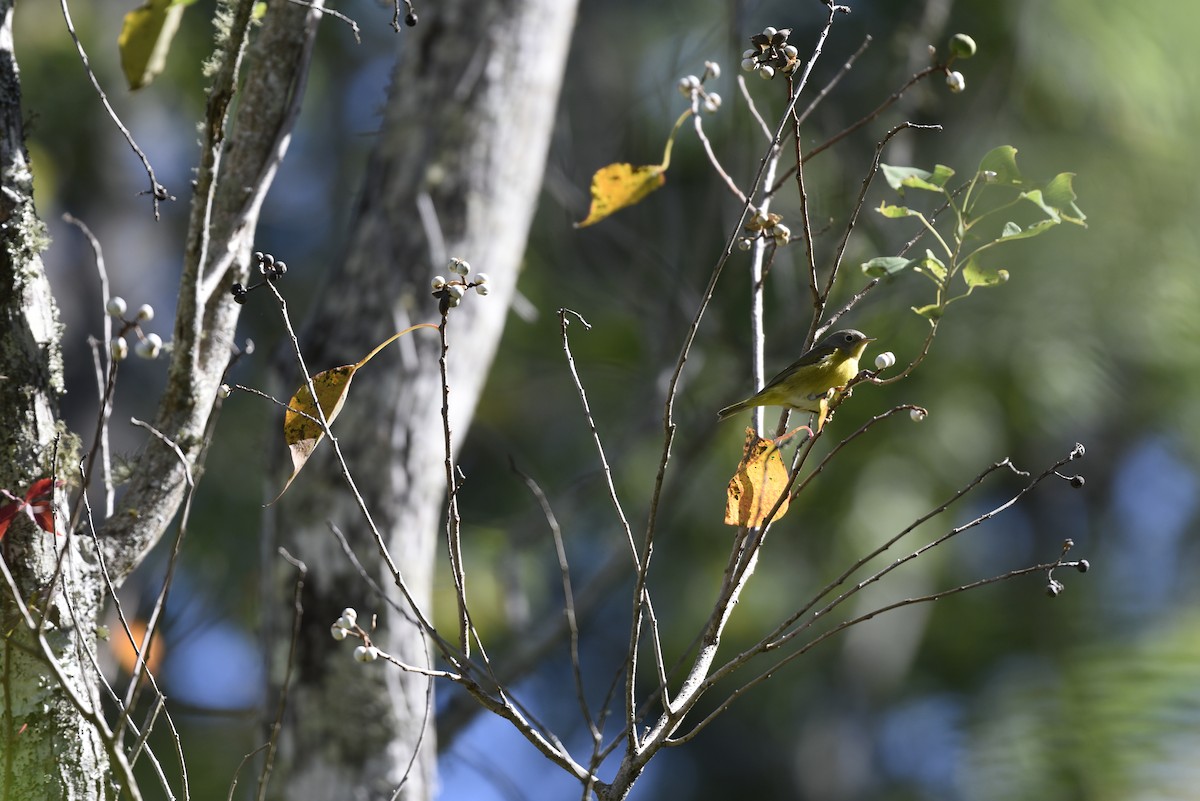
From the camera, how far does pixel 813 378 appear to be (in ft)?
4.16

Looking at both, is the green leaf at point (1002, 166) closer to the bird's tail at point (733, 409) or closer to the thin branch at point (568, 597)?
the bird's tail at point (733, 409)

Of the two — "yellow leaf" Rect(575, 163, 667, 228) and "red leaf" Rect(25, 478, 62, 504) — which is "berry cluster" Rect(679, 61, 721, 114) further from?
"red leaf" Rect(25, 478, 62, 504)

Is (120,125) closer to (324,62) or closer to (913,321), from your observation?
(913,321)

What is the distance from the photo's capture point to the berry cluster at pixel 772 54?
1.12m

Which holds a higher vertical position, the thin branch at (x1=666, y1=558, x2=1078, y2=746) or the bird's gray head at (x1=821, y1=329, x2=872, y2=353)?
the bird's gray head at (x1=821, y1=329, x2=872, y2=353)

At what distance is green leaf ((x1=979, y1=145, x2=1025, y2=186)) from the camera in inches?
43.8

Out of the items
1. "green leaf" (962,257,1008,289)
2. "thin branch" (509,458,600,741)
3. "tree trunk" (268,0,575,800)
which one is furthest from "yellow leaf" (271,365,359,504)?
"tree trunk" (268,0,575,800)

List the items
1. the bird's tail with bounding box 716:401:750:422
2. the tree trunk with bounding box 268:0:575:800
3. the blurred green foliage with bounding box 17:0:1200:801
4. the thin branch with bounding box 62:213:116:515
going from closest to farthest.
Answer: the thin branch with bounding box 62:213:116:515 → the bird's tail with bounding box 716:401:750:422 → the tree trunk with bounding box 268:0:575:800 → the blurred green foliage with bounding box 17:0:1200:801

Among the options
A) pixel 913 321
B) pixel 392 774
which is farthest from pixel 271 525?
pixel 913 321

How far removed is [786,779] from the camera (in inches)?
298

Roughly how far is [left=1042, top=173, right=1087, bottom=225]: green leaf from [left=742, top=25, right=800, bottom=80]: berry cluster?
0.27 metres

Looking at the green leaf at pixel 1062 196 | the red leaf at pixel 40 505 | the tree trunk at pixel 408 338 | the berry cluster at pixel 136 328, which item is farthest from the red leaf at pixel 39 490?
the tree trunk at pixel 408 338

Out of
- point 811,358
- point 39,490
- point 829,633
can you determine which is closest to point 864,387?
point 811,358

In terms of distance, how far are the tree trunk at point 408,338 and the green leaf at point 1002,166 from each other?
123 cm
